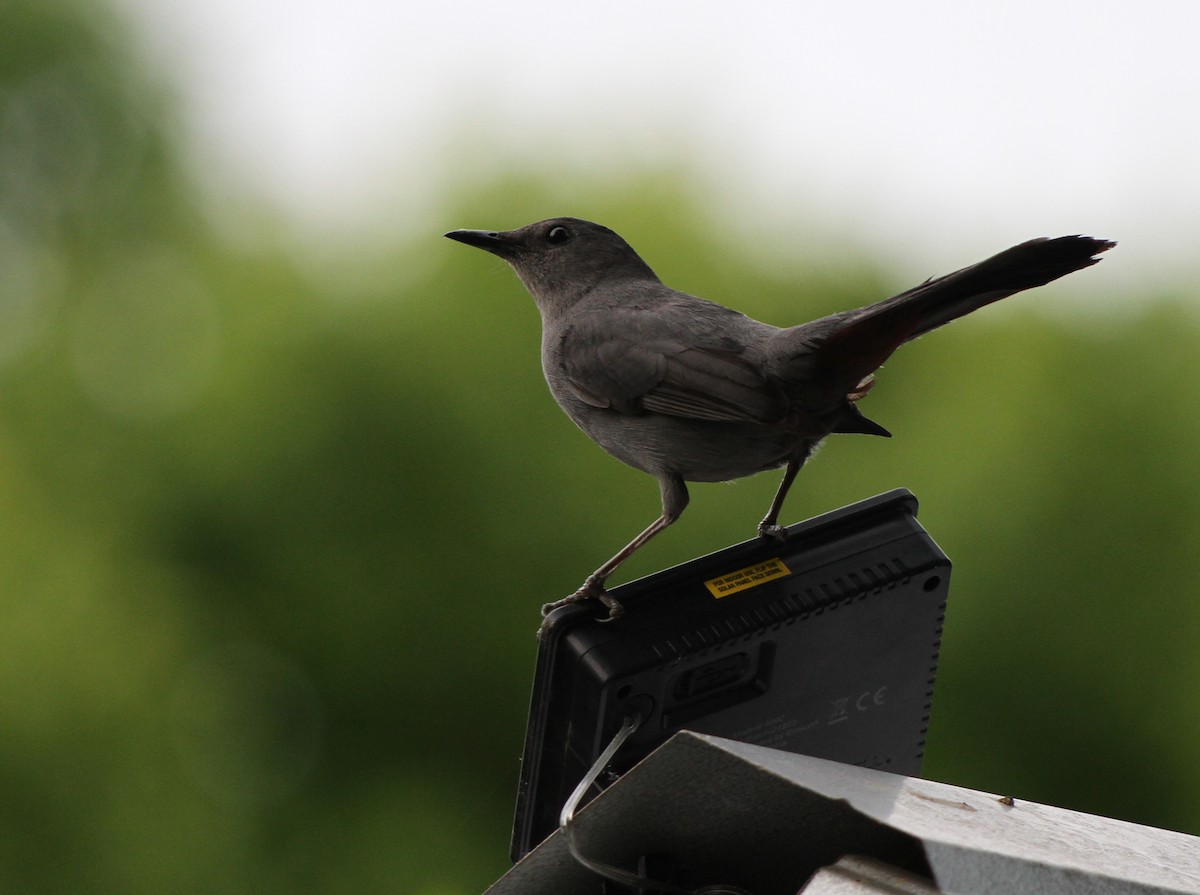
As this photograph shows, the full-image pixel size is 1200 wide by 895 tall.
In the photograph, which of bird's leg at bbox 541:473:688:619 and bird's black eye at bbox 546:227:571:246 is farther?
bird's black eye at bbox 546:227:571:246

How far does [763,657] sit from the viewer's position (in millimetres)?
2195

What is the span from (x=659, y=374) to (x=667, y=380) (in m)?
0.03

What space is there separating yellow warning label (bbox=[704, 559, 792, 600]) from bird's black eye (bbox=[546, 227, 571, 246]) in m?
1.43

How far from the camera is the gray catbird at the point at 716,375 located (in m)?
2.62

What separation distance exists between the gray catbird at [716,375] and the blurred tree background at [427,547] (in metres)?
4.24

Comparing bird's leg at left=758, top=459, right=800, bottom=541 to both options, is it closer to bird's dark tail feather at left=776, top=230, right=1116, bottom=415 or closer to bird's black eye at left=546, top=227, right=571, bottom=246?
bird's dark tail feather at left=776, top=230, right=1116, bottom=415

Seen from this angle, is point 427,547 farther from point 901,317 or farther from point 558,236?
point 901,317

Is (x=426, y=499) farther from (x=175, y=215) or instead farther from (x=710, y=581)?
(x=710, y=581)

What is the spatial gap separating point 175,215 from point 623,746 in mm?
8916

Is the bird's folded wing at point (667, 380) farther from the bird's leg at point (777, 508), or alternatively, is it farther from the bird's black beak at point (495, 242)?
the bird's black beak at point (495, 242)

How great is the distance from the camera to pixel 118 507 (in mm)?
8742

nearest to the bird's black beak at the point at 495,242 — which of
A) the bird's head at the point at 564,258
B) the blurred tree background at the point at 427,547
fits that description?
the bird's head at the point at 564,258

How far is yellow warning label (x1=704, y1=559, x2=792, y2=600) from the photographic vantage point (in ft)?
7.14

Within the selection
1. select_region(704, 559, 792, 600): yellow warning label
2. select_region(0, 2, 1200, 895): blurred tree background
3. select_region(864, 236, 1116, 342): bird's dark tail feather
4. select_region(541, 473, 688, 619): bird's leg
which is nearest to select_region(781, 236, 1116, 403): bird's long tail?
select_region(864, 236, 1116, 342): bird's dark tail feather
